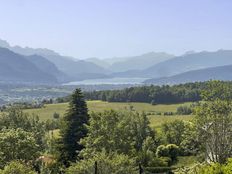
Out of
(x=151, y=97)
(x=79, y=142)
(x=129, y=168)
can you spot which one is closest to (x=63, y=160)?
(x=79, y=142)

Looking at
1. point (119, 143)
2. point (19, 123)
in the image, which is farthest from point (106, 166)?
point (19, 123)

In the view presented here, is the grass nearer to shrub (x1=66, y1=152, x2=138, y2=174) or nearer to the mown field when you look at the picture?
shrub (x1=66, y1=152, x2=138, y2=174)

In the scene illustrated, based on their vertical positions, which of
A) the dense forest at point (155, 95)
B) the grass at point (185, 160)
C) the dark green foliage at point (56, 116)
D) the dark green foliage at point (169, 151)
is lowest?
the grass at point (185, 160)

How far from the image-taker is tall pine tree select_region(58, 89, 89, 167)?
47.5 metres

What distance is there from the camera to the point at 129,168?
32938 mm

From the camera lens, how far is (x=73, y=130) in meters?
48.6

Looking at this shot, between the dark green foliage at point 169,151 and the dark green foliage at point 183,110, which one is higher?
the dark green foliage at point 183,110

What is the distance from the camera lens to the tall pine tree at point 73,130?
4747 cm

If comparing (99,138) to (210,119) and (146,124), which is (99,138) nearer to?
(210,119)

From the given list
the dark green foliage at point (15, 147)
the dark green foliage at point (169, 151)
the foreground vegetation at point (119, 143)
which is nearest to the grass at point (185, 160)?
the foreground vegetation at point (119, 143)

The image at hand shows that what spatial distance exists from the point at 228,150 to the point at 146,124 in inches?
1326

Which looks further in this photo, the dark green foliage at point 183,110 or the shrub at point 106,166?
the dark green foliage at point 183,110

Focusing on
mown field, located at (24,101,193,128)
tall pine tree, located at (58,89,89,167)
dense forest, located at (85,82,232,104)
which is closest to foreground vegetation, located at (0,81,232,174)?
tall pine tree, located at (58,89,89,167)

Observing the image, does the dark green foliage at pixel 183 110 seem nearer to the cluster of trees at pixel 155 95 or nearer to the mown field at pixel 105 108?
the mown field at pixel 105 108
